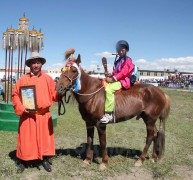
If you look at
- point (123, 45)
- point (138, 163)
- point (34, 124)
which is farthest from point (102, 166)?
point (123, 45)

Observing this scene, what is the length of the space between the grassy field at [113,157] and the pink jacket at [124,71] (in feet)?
3.60

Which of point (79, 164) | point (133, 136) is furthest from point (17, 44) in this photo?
point (79, 164)

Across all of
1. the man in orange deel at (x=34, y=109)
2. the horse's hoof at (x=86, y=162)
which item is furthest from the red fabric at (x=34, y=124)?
the horse's hoof at (x=86, y=162)

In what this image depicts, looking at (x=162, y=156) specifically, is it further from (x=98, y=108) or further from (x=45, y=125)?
(x=45, y=125)

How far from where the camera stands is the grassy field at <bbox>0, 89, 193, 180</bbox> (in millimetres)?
4801

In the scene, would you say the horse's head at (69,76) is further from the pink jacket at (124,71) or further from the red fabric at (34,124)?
the pink jacket at (124,71)

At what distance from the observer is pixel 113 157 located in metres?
5.82

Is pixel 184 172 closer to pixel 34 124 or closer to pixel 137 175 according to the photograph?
pixel 137 175

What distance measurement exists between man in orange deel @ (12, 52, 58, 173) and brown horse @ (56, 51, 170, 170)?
36cm

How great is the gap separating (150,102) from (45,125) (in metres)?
2.26

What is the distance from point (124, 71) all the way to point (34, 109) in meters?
1.85

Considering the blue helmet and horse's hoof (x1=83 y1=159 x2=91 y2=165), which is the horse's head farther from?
horse's hoof (x1=83 y1=159 x2=91 y2=165)

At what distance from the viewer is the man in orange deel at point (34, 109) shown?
4.58 m

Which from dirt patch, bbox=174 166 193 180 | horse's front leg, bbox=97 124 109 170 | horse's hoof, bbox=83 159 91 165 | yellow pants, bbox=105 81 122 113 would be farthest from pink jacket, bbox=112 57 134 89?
dirt patch, bbox=174 166 193 180
